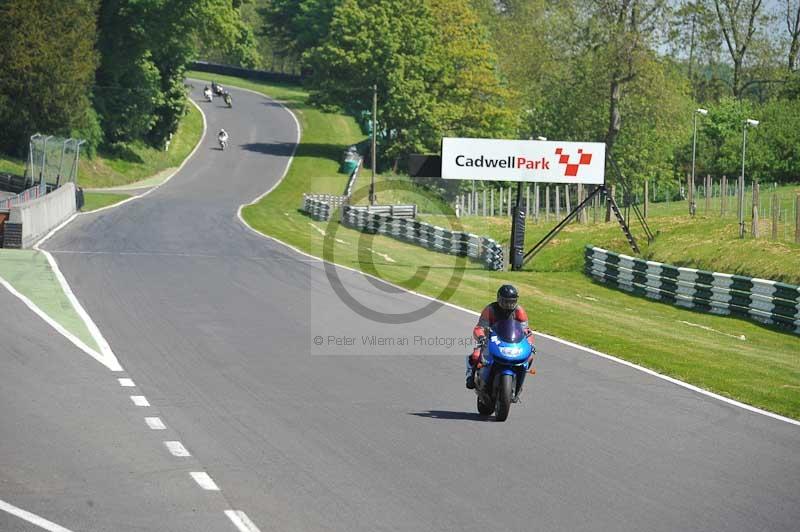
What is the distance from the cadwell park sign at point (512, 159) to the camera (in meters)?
38.8

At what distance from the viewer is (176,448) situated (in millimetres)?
12219

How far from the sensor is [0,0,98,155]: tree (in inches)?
2507

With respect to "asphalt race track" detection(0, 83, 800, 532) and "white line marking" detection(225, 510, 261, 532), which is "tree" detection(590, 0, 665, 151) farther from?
"white line marking" detection(225, 510, 261, 532)

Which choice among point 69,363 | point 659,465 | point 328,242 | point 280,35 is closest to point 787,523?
point 659,465

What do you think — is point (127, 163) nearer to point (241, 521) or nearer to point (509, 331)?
point (509, 331)

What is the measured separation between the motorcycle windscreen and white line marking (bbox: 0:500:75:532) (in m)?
6.25

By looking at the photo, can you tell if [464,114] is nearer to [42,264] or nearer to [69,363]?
[42,264]

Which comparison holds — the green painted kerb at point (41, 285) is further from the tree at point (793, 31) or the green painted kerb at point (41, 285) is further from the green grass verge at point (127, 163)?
the tree at point (793, 31)

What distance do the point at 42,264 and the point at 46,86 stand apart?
1440 inches

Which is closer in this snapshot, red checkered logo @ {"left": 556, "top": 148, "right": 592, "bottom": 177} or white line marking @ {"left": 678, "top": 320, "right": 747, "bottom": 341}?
white line marking @ {"left": 678, "top": 320, "right": 747, "bottom": 341}

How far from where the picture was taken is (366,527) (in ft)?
31.0

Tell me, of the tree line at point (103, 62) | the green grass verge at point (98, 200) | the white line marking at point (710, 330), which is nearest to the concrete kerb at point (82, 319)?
the white line marking at point (710, 330)

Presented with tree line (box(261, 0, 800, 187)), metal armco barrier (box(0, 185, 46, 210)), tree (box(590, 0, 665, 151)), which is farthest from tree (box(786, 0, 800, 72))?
metal armco barrier (box(0, 185, 46, 210))

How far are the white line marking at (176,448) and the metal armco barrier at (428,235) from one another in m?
30.1
